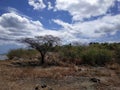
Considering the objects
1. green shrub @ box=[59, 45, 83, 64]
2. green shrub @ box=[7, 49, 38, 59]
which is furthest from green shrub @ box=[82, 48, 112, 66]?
green shrub @ box=[7, 49, 38, 59]

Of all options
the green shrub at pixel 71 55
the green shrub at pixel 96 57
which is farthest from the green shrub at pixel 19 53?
the green shrub at pixel 96 57

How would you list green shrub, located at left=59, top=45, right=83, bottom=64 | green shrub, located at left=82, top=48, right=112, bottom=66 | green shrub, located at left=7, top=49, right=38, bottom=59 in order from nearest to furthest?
1. green shrub, located at left=82, top=48, right=112, bottom=66
2. green shrub, located at left=59, top=45, right=83, bottom=64
3. green shrub, located at left=7, top=49, right=38, bottom=59

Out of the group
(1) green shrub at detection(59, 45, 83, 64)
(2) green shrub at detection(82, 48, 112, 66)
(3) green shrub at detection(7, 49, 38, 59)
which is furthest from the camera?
(3) green shrub at detection(7, 49, 38, 59)

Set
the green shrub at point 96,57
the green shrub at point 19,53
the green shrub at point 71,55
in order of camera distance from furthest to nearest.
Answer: the green shrub at point 19,53 → the green shrub at point 71,55 → the green shrub at point 96,57

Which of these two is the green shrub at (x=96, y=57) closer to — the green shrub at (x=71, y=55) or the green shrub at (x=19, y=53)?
the green shrub at (x=71, y=55)

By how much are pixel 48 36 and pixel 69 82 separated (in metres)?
16.0

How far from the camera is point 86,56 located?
3036 cm

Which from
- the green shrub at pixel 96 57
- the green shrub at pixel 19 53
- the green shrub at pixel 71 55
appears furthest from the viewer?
the green shrub at pixel 19 53

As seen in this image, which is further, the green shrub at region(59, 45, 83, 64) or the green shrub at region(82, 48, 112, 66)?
the green shrub at region(59, 45, 83, 64)

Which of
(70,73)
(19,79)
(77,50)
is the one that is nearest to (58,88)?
(19,79)

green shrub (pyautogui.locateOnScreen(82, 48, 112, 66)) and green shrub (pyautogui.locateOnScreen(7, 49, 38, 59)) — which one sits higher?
green shrub (pyautogui.locateOnScreen(7, 49, 38, 59))

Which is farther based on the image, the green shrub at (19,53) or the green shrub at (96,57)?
the green shrub at (19,53)

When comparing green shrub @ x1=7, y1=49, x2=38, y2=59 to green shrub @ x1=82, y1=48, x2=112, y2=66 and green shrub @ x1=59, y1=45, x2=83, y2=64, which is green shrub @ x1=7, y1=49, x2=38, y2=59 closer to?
green shrub @ x1=59, y1=45, x2=83, y2=64

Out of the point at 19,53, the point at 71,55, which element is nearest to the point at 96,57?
the point at 71,55
